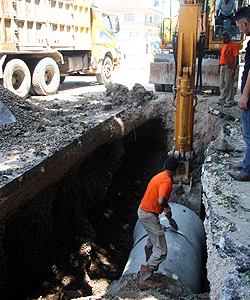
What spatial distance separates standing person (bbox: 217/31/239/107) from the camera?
19.9ft

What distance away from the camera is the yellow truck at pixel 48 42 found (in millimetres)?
7453

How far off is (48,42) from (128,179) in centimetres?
536

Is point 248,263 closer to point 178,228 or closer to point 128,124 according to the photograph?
point 178,228

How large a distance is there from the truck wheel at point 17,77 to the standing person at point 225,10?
222 inches

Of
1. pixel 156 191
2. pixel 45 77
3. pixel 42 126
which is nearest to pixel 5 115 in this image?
pixel 42 126

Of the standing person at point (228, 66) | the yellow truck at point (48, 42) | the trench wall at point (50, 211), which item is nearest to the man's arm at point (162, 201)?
the trench wall at point (50, 211)

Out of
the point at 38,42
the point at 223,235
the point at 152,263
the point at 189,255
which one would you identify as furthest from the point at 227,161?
the point at 38,42

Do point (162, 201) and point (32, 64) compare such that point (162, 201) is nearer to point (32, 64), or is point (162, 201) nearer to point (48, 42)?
point (32, 64)

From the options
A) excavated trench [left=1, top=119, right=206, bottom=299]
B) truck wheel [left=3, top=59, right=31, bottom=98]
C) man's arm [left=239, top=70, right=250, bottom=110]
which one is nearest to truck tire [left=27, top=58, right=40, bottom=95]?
truck wheel [left=3, top=59, right=31, bottom=98]

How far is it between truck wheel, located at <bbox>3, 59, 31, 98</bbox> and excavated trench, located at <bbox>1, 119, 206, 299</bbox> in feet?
11.7

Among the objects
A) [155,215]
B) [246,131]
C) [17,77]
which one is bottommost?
[155,215]

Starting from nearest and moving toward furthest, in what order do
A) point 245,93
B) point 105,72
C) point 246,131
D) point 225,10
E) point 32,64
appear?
point 245,93, point 246,131, point 225,10, point 32,64, point 105,72

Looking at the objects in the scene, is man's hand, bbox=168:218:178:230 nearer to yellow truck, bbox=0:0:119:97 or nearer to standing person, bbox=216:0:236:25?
yellow truck, bbox=0:0:119:97

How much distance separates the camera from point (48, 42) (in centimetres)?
883
